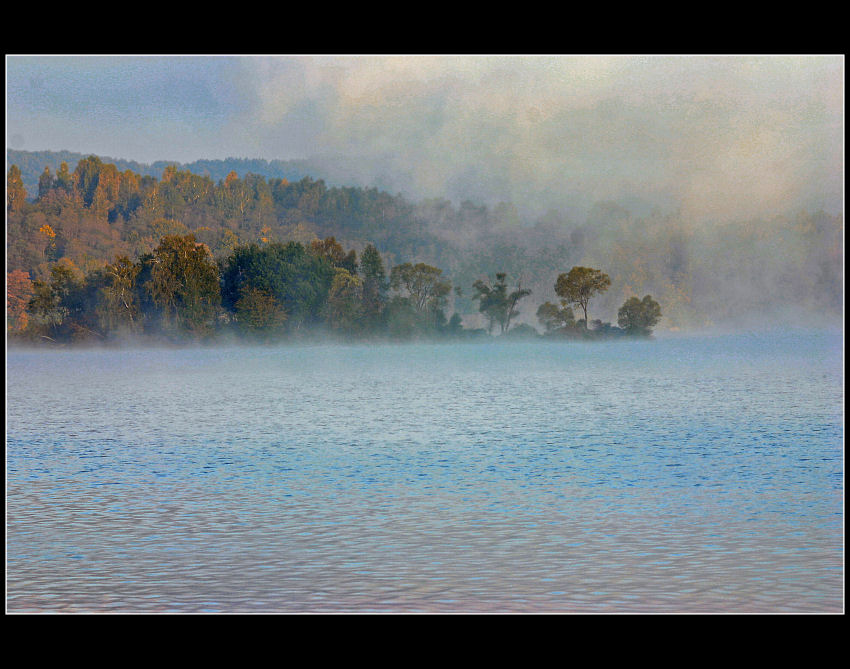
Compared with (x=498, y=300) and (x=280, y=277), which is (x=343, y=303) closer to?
(x=280, y=277)

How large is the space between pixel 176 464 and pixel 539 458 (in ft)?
25.0

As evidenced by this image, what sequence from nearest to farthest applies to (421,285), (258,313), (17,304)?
(258,313)
(17,304)
(421,285)

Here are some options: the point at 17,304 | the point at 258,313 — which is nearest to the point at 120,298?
the point at 258,313

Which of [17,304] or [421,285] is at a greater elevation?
[421,285]

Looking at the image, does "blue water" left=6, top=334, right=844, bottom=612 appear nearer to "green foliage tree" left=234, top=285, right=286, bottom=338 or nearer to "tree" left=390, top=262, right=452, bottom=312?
"green foliage tree" left=234, top=285, right=286, bottom=338

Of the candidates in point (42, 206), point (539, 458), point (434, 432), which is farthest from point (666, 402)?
point (42, 206)

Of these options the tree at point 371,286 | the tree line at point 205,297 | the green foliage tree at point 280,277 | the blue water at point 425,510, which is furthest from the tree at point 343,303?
the blue water at point 425,510

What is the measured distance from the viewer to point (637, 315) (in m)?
147

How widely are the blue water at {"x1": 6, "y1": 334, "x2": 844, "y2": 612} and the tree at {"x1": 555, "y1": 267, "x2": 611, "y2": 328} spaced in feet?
331

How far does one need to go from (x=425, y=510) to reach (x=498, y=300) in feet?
393

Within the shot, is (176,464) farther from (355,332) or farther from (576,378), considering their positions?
(355,332)

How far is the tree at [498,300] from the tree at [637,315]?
1947cm

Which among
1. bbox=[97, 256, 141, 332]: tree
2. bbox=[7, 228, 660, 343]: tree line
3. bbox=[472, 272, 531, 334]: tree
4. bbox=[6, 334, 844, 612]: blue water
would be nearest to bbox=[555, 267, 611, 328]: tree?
bbox=[472, 272, 531, 334]: tree


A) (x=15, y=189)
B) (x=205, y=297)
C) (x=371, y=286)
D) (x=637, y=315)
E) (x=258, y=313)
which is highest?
(x=15, y=189)
